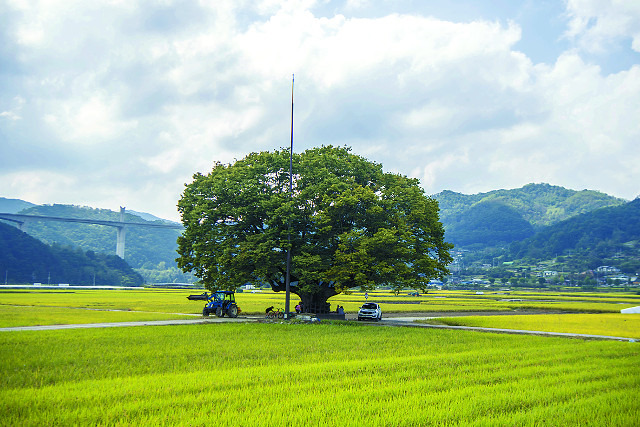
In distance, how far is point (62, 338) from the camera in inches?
902

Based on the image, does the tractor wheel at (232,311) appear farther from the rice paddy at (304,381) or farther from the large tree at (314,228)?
the rice paddy at (304,381)

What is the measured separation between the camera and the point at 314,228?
43.0 meters

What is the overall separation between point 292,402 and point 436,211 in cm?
3475

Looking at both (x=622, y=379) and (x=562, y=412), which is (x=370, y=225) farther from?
(x=562, y=412)

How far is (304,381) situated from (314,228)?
2866 cm

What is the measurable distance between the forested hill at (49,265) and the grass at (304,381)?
479ft

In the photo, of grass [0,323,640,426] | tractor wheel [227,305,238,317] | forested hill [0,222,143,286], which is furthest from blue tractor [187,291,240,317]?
forested hill [0,222,143,286]

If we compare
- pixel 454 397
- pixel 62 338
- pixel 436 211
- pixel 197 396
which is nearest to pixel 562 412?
pixel 454 397

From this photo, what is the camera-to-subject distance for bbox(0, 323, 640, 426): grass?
1077cm

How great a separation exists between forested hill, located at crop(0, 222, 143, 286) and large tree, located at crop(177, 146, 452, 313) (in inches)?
5044

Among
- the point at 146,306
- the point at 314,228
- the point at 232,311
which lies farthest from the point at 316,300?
the point at 146,306

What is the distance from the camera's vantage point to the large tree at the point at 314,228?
40000mm

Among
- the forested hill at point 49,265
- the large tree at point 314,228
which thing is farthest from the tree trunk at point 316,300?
the forested hill at point 49,265

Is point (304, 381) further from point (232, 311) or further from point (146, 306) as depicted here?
point (146, 306)
